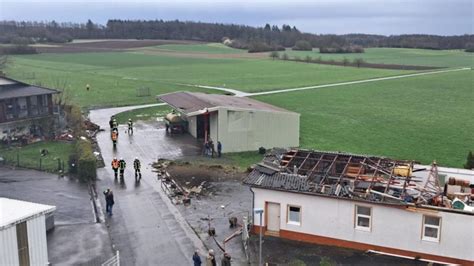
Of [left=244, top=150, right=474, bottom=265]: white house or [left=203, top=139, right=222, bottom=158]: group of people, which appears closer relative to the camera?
[left=244, top=150, right=474, bottom=265]: white house

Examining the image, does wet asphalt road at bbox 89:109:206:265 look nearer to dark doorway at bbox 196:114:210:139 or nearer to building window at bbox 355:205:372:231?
dark doorway at bbox 196:114:210:139

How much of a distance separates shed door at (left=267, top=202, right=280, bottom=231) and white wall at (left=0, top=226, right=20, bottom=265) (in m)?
10.5

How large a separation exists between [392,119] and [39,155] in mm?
34782

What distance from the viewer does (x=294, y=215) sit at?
22.3 meters

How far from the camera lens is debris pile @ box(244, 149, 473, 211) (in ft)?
68.7

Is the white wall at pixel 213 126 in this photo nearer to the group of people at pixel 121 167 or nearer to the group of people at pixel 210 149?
the group of people at pixel 210 149

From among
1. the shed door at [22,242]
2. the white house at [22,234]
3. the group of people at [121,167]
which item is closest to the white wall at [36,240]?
the white house at [22,234]

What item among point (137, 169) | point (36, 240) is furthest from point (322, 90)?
point (36, 240)

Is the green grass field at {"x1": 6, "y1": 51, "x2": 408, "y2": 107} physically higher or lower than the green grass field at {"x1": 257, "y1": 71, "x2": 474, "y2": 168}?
higher

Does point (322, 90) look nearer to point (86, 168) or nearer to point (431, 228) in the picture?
point (86, 168)

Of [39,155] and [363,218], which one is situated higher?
[363,218]

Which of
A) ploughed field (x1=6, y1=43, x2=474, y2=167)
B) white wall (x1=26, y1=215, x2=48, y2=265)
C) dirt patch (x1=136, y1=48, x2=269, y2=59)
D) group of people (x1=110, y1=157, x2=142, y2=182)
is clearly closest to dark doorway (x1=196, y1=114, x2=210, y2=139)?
ploughed field (x1=6, y1=43, x2=474, y2=167)

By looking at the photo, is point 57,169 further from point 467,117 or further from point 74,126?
point 467,117

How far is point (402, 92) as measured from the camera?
7619 cm
